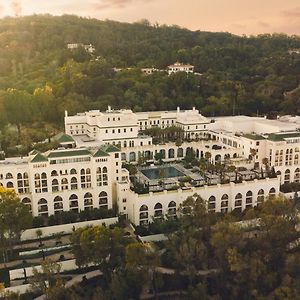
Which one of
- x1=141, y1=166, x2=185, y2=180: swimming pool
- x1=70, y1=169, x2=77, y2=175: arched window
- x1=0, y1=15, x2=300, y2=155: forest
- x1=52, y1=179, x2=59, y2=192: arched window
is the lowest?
x1=141, y1=166, x2=185, y2=180: swimming pool

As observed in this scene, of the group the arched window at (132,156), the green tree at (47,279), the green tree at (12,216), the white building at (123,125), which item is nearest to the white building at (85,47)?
the white building at (123,125)

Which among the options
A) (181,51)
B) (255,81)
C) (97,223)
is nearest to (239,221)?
(97,223)

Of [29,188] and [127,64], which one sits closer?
[29,188]

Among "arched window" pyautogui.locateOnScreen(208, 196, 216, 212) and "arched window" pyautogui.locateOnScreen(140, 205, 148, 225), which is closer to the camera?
"arched window" pyautogui.locateOnScreen(140, 205, 148, 225)

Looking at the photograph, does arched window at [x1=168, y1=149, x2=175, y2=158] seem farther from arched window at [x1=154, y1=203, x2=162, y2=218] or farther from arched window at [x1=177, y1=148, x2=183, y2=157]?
arched window at [x1=154, y1=203, x2=162, y2=218]

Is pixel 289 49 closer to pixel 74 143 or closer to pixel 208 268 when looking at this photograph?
pixel 74 143

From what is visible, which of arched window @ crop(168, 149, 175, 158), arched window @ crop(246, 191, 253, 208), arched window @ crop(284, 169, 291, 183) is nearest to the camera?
arched window @ crop(246, 191, 253, 208)

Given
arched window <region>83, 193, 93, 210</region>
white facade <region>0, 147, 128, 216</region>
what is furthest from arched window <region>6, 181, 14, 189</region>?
arched window <region>83, 193, 93, 210</region>
